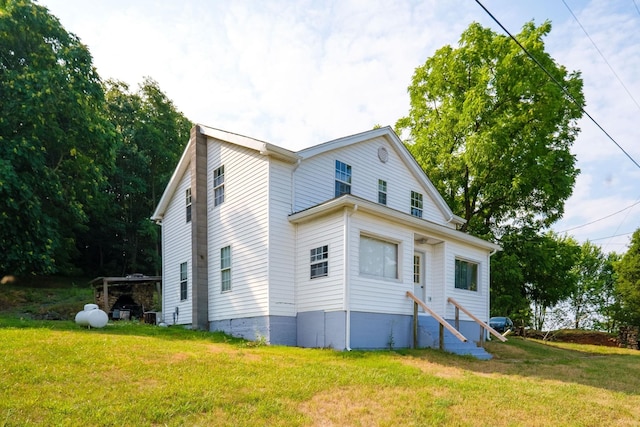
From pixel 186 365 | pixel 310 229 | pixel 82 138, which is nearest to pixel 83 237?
pixel 82 138

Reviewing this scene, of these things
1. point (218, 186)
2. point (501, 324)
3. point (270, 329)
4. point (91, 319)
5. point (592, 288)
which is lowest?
point (592, 288)

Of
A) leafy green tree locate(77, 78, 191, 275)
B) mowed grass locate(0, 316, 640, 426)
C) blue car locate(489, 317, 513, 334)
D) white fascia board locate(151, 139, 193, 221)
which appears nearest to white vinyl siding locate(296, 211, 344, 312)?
mowed grass locate(0, 316, 640, 426)

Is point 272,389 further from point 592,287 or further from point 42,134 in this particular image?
point 592,287

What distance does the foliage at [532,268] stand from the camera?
72.2ft

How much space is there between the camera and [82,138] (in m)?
23.4

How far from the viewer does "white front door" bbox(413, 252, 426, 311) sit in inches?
572

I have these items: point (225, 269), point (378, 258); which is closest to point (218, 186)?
point (225, 269)

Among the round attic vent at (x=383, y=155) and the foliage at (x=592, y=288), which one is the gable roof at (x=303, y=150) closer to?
the round attic vent at (x=383, y=155)

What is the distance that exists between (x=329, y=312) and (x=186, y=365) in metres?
4.39

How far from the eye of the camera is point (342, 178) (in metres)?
15.0

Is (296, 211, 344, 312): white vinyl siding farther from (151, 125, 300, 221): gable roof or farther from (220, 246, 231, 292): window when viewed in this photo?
(220, 246, 231, 292): window

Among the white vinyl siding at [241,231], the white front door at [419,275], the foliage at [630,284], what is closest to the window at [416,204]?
the white front door at [419,275]

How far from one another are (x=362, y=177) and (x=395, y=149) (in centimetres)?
217

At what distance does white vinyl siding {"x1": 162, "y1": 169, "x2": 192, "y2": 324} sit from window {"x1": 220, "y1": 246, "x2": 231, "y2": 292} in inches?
80.4
